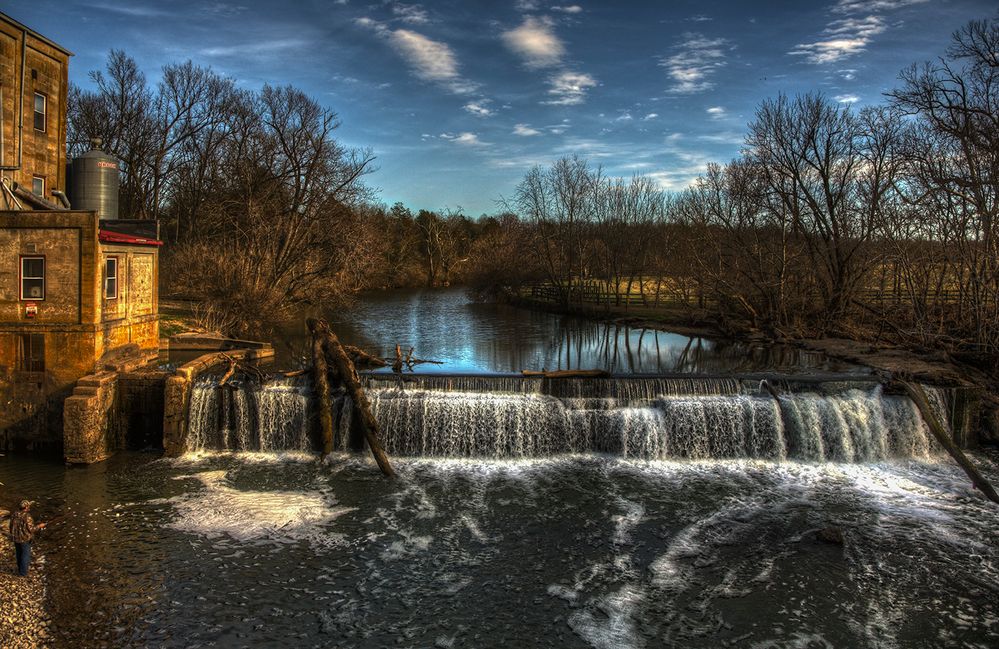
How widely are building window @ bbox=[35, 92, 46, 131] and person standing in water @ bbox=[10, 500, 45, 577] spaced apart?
20.7 m

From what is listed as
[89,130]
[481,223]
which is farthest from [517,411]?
[481,223]

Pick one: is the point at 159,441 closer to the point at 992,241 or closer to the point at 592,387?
the point at 592,387

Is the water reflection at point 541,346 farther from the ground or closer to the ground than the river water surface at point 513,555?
farther from the ground

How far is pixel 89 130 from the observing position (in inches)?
1690

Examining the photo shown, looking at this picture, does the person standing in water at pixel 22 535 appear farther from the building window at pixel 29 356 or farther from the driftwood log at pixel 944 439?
the driftwood log at pixel 944 439

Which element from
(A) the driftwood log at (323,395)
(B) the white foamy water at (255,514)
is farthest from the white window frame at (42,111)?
(B) the white foamy water at (255,514)

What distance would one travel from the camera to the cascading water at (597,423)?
15195mm

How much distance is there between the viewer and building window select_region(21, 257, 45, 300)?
15.8m

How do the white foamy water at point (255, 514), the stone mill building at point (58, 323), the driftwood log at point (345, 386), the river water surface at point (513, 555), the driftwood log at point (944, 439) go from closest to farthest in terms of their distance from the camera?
the river water surface at point (513, 555)
the white foamy water at point (255, 514)
the driftwood log at point (944, 439)
the driftwood log at point (345, 386)
the stone mill building at point (58, 323)

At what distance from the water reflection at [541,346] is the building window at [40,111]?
11660 mm

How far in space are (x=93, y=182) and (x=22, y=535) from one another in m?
18.4

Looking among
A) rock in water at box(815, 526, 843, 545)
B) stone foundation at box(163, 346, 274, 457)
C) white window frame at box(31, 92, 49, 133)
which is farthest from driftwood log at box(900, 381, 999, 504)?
white window frame at box(31, 92, 49, 133)

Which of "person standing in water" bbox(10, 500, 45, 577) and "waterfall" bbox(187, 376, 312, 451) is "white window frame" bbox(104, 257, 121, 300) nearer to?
"waterfall" bbox(187, 376, 312, 451)

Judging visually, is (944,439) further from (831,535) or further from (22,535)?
(22,535)
